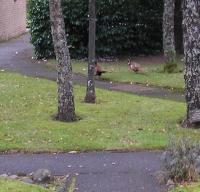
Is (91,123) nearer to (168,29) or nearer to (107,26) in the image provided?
(168,29)

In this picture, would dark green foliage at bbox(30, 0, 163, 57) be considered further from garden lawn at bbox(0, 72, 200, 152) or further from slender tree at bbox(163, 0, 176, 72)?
garden lawn at bbox(0, 72, 200, 152)

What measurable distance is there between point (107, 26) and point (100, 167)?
1505 cm

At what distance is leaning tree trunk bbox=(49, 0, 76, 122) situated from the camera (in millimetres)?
10727

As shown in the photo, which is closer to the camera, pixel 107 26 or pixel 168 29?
pixel 168 29

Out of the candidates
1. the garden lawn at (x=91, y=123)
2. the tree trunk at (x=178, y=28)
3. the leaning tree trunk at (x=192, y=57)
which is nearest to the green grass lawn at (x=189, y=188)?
the garden lawn at (x=91, y=123)

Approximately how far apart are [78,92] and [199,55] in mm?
4871

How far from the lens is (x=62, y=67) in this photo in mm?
10922

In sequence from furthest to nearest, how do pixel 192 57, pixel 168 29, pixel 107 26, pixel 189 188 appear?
pixel 107 26 → pixel 168 29 → pixel 192 57 → pixel 189 188

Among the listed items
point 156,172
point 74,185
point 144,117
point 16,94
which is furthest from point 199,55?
point 16,94

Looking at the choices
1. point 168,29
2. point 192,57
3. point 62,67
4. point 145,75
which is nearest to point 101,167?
point 62,67

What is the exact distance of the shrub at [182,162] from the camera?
24.3ft

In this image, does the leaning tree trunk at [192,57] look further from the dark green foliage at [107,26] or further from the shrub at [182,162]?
the dark green foliage at [107,26]

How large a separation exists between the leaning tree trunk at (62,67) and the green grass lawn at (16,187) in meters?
3.84

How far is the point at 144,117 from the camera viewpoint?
1160 cm
